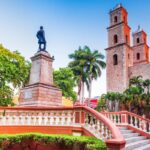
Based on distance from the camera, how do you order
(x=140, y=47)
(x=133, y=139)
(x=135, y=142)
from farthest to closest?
(x=140, y=47) → (x=133, y=139) → (x=135, y=142)

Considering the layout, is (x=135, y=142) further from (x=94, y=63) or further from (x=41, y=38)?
(x=94, y=63)

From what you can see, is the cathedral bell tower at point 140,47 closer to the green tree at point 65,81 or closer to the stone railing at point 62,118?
the green tree at point 65,81

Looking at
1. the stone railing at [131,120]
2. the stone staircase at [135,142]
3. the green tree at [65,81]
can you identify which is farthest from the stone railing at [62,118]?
the green tree at [65,81]

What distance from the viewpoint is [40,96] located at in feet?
42.0

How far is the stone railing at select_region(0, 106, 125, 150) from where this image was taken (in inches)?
333

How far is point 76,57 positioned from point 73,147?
33.8 metres

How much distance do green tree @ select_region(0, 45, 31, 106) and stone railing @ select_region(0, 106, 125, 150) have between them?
12140 mm

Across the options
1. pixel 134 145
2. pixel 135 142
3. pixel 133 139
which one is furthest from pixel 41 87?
pixel 134 145

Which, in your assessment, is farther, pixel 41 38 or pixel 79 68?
pixel 79 68

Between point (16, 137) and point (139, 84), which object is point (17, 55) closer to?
point (16, 137)

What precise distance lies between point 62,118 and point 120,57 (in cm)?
3183

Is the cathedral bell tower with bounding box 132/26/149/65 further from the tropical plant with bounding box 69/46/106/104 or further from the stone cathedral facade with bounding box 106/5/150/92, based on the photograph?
the tropical plant with bounding box 69/46/106/104

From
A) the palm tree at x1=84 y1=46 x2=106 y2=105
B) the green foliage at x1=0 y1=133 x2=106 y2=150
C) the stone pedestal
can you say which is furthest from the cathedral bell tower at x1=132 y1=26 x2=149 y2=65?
the green foliage at x1=0 y1=133 x2=106 y2=150

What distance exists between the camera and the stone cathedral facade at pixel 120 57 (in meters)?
39.1
